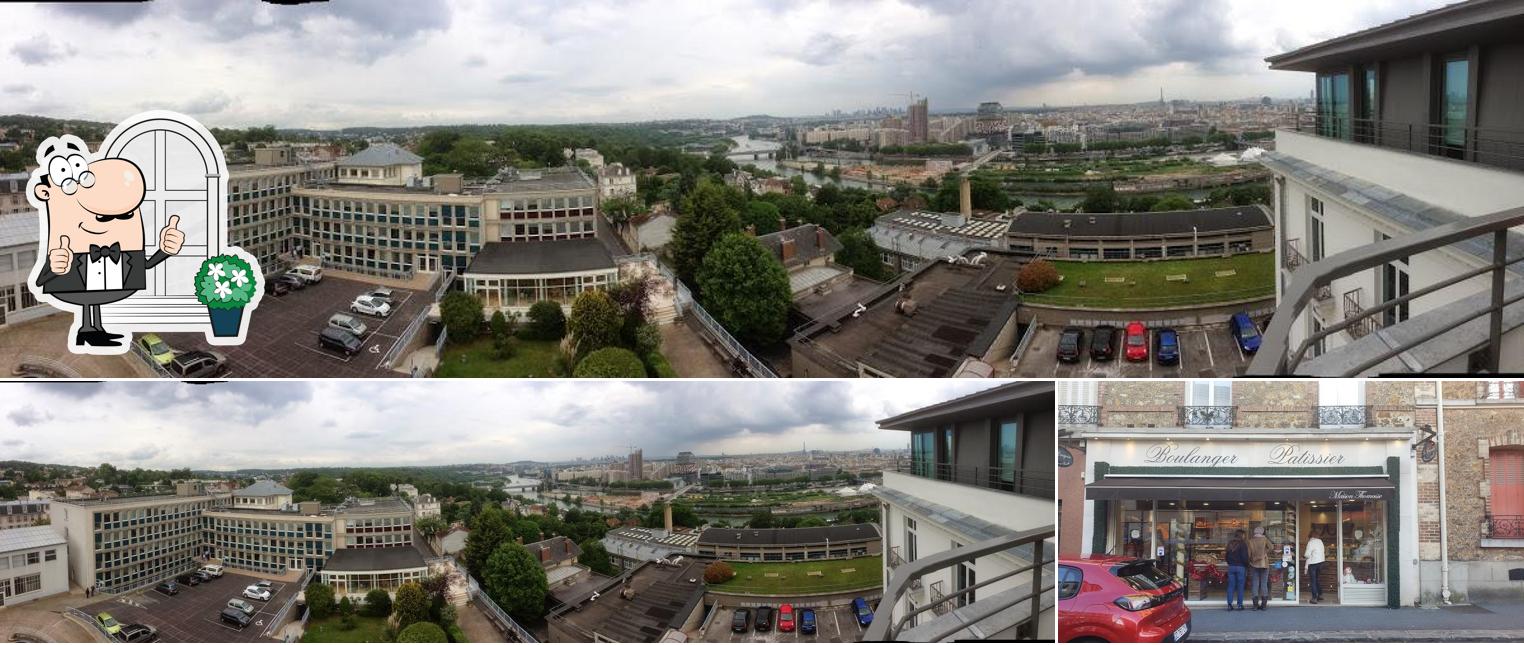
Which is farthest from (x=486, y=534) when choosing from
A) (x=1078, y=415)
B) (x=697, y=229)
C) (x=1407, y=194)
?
(x=1407, y=194)

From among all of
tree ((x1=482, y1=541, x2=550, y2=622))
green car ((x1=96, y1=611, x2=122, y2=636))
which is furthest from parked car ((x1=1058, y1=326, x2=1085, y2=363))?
green car ((x1=96, y1=611, x2=122, y2=636))

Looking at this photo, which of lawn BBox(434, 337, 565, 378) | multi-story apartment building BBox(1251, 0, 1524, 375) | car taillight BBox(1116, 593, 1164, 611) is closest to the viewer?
multi-story apartment building BBox(1251, 0, 1524, 375)

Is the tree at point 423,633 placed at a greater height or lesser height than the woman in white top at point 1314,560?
lesser

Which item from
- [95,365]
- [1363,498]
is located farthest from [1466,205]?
[95,365]

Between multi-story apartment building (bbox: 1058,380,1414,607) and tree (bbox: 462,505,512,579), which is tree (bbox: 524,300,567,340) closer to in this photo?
tree (bbox: 462,505,512,579)

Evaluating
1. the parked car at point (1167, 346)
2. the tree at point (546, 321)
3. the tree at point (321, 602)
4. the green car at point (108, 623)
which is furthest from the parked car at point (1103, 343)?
the green car at point (108, 623)

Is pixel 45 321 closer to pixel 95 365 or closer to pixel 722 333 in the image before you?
pixel 95 365

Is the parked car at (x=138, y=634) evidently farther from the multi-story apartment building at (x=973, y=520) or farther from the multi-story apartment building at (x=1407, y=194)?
the multi-story apartment building at (x=1407, y=194)
